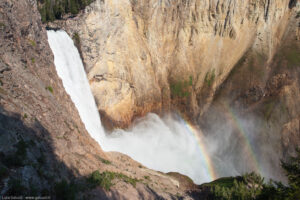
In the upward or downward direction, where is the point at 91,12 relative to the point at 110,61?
upward

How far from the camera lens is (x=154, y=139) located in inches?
1004

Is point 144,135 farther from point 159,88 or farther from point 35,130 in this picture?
point 35,130

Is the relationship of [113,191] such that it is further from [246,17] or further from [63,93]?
[246,17]

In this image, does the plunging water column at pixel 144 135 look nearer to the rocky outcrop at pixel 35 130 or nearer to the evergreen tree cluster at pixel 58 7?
the evergreen tree cluster at pixel 58 7

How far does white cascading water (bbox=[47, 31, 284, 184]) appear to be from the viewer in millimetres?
18406

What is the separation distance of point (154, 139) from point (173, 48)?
457 inches

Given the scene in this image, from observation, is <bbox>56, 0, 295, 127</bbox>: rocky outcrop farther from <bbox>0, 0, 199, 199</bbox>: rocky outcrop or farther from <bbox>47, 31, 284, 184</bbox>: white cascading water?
<bbox>0, 0, 199, 199</bbox>: rocky outcrop

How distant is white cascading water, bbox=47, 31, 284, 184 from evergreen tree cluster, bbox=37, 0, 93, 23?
3.26m

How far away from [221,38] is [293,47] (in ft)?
29.6

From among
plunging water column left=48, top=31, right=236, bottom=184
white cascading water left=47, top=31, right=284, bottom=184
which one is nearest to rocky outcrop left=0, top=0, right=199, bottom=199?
plunging water column left=48, top=31, right=236, bottom=184

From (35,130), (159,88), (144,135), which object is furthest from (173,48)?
(35,130)

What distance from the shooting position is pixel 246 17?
Result: 29875 millimetres

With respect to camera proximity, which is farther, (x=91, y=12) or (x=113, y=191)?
(x=91, y=12)

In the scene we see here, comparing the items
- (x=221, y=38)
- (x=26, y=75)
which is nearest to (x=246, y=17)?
(x=221, y=38)
